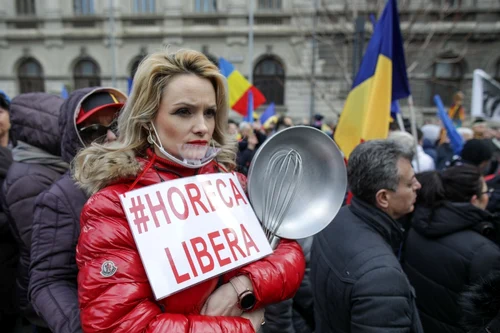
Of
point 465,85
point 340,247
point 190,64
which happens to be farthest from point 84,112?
point 465,85

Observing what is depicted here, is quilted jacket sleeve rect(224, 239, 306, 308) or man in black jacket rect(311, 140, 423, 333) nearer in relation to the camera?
quilted jacket sleeve rect(224, 239, 306, 308)

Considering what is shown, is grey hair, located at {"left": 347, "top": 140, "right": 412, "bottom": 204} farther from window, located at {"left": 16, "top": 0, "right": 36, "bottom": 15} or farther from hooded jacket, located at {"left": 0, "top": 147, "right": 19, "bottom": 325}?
window, located at {"left": 16, "top": 0, "right": 36, "bottom": 15}

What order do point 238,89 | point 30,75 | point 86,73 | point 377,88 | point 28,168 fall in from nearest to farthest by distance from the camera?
1. point 28,168
2. point 377,88
3. point 238,89
4. point 86,73
5. point 30,75

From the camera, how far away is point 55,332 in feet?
4.48

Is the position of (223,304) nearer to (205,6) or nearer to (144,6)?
(205,6)

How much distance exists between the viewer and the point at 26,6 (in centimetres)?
1975

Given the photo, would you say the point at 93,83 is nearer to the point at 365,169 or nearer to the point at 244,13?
→ the point at 244,13

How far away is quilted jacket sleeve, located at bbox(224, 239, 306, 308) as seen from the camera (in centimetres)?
116

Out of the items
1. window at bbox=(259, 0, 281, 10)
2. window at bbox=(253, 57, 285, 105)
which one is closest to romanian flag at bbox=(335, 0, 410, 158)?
window at bbox=(253, 57, 285, 105)

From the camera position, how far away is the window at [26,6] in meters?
19.7

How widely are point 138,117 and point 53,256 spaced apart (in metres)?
0.73

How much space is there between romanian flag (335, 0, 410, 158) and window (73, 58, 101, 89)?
745 inches

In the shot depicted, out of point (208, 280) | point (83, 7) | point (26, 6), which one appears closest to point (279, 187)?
point (208, 280)

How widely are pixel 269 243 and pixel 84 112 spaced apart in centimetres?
112
